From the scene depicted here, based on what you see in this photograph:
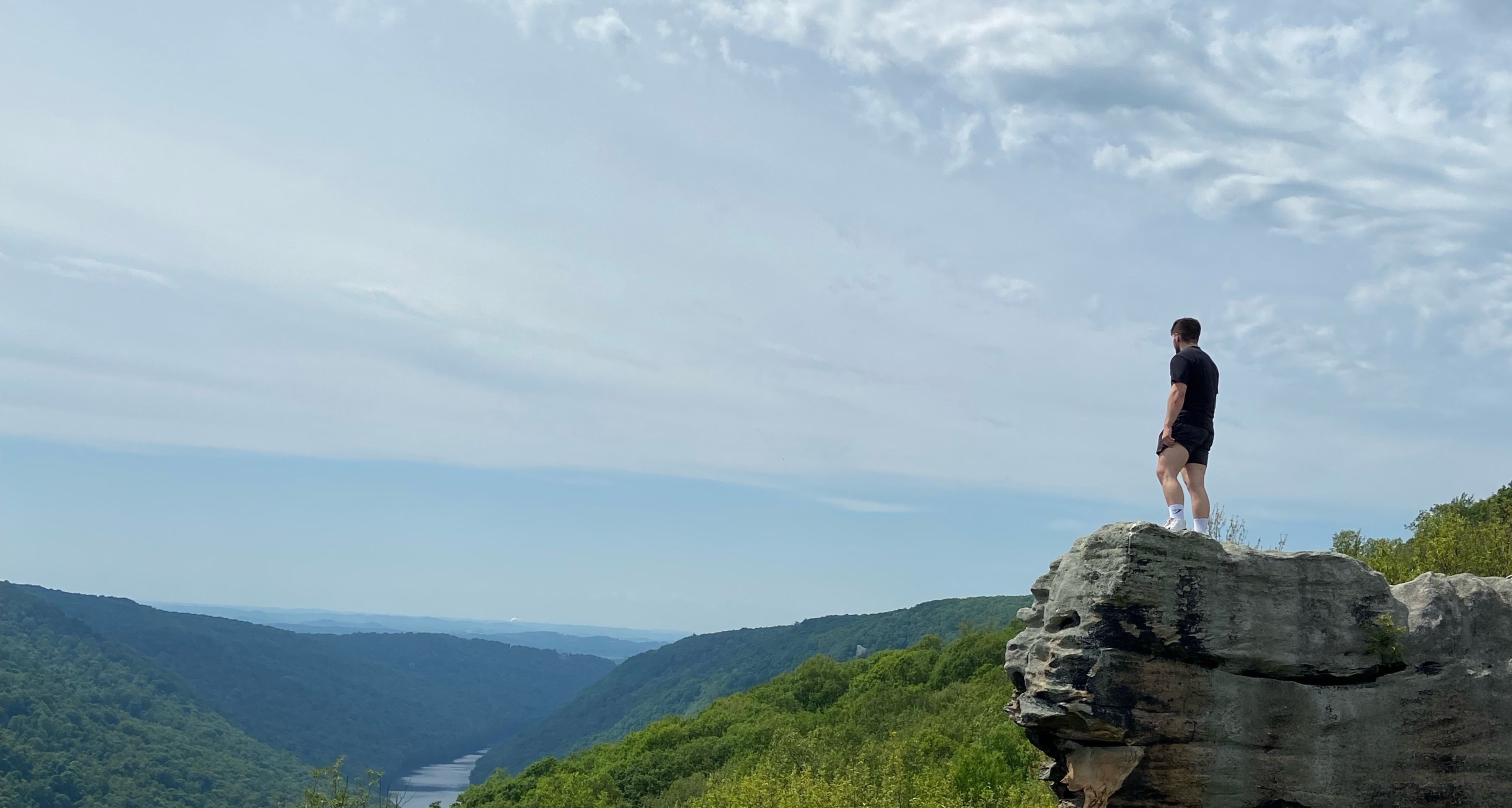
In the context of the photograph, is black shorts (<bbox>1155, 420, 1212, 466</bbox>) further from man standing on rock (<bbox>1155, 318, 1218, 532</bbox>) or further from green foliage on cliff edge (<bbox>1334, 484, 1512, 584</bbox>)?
green foliage on cliff edge (<bbox>1334, 484, 1512, 584</bbox>)

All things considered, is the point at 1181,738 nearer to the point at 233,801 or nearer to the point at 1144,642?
the point at 1144,642

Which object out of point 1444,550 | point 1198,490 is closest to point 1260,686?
point 1198,490

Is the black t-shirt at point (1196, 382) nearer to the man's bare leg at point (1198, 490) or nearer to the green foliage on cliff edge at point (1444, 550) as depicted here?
the man's bare leg at point (1198, 490)

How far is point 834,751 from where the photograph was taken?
61.9 metres

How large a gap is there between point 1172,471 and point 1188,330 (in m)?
2.20

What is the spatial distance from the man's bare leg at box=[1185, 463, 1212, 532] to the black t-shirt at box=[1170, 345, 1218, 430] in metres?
0.73

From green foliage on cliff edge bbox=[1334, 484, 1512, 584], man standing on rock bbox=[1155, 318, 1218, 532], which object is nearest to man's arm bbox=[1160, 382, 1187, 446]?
man standing on rock bbox=[1155, 318, 1218, 532]

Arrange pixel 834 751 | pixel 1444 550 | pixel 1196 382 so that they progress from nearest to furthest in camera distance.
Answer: pixel 1196 382, pixel 1444 550, pixel 834 751

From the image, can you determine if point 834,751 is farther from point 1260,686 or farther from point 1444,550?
point 1260,686

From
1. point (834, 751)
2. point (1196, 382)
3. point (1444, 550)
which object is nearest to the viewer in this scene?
point (1196, 382)

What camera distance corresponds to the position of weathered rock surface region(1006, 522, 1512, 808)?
16078 millimetres

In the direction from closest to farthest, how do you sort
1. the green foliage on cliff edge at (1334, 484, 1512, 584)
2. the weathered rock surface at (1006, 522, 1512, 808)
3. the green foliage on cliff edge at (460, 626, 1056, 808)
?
the weathered rock surface at (1006, 522, 1512, 808) → the green foliage on cliff edge at (1334, 484, 1512, 584) → the green foliage on cliff edge at (460, 626, 1056, 808)

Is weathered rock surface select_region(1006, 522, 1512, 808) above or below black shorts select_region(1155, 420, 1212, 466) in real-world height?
below

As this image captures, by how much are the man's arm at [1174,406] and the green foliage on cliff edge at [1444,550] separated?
14.4 metres
